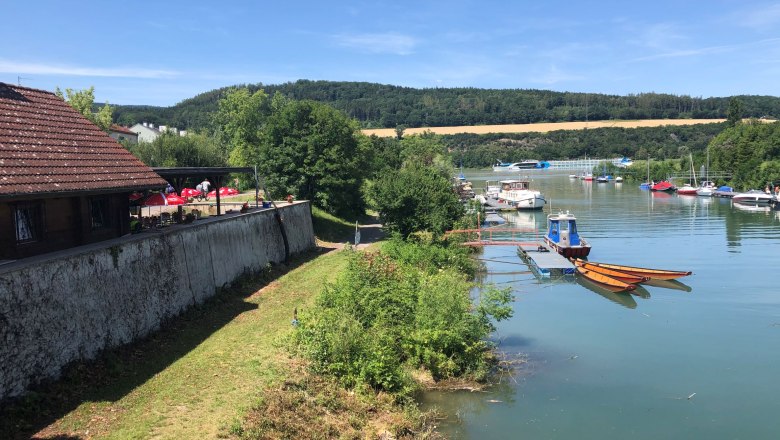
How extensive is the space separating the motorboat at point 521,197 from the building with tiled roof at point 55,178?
55.9 m

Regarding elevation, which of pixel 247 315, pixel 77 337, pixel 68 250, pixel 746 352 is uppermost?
pixel 68 250

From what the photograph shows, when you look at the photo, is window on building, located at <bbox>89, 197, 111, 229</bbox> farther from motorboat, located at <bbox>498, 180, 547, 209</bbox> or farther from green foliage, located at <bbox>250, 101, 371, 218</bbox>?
motorboat, located at <bbox>498, 180, 547, 209</bbox>

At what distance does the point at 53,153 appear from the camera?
16.3 metres

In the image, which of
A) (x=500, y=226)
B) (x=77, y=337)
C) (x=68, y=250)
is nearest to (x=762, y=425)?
(x=77, y=337)

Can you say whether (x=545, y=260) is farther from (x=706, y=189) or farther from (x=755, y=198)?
(x=706, y=189)

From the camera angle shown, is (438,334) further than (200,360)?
Yes

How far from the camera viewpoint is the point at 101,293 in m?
15.3

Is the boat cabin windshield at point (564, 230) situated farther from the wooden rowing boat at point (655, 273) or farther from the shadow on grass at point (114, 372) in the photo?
the shadow on grass at point (114, 372)

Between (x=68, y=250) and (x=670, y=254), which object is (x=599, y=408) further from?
(x=670, y=254)

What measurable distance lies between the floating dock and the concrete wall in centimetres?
1780

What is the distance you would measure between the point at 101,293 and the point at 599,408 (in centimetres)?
1356

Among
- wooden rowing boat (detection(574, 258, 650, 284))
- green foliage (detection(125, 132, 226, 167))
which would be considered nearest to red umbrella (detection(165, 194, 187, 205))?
wooden rowing boat (detection(574, 258, 650, 284))

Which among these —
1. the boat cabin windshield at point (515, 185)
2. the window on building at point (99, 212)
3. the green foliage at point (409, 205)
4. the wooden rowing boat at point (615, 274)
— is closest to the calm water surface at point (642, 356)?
the wooden rowing boat at point (615, 274)

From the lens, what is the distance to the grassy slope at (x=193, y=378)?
38.7 ft
